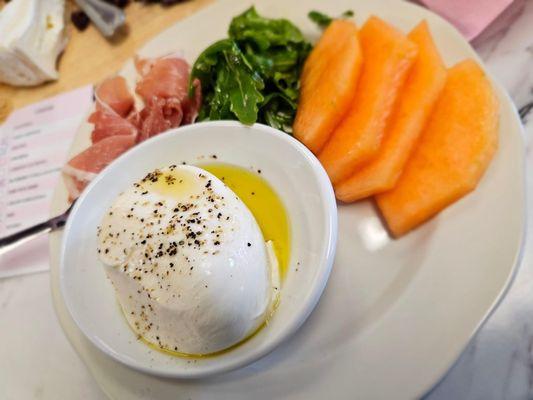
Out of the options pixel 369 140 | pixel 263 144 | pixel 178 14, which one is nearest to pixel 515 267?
pixel 369 140

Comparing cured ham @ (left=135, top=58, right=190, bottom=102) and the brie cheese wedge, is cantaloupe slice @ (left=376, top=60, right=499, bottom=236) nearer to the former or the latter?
cured ham @ (left=135, top=58, right=190, bottom=102)

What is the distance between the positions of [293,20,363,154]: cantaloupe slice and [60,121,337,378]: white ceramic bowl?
0.62 ft

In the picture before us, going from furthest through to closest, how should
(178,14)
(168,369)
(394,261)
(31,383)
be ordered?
(178,14)
(31,383)
(394,261)
(168,369)

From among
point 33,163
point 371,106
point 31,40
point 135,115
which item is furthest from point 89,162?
point 371,106

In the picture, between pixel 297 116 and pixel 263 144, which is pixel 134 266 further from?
pixel 297 116

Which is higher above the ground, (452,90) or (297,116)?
(452,90)

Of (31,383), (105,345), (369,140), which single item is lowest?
(31,383)

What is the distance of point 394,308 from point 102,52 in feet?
6.97

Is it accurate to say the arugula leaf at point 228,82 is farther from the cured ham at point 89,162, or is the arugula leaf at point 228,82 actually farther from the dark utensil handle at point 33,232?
the dark utensil handle at point 33,232

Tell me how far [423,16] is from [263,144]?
836 millimetres

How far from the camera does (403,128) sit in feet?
5.32

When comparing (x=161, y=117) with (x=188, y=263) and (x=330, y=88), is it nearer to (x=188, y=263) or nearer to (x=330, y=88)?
(x=330, y=88)

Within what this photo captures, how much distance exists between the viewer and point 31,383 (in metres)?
1.79

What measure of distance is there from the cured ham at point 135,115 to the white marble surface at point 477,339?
0.51 metres
